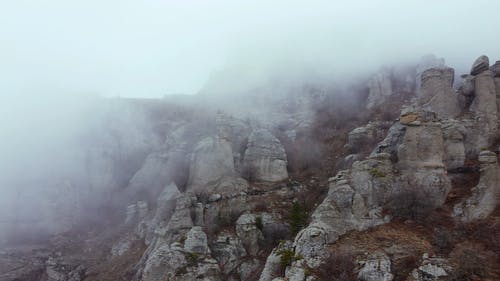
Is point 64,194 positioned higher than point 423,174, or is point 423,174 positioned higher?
point 423,174

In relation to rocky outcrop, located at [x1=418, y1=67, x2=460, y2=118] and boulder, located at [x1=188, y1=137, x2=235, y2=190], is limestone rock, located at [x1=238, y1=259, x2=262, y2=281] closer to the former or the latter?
boulder, located at [x1=188, y1=137, x2=235, y2=190]

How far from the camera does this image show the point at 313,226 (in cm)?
2917

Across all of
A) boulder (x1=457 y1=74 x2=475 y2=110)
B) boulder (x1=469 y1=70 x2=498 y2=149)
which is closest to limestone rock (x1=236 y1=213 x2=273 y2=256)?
boulder (x1=469 y1=70 x2=498 y2=149)

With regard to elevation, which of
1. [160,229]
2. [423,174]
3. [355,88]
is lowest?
[160,229]

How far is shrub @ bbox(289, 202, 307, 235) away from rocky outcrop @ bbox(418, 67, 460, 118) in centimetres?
1324

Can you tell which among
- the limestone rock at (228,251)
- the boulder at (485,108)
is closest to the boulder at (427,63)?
the boulder at (485,108)

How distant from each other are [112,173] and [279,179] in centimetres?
2311

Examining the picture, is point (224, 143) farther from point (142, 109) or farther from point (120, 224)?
point (142, 109)

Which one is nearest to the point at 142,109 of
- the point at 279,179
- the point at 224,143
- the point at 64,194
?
the point at 64,194

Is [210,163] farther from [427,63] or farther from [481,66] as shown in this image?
[427,63]

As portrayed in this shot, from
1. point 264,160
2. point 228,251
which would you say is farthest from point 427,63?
point 228,251

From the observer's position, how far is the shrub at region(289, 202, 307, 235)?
1425 inches

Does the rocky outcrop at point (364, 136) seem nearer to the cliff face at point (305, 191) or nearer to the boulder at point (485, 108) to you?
the cliff face at point (305, 191)

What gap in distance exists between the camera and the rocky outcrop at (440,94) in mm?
38188
